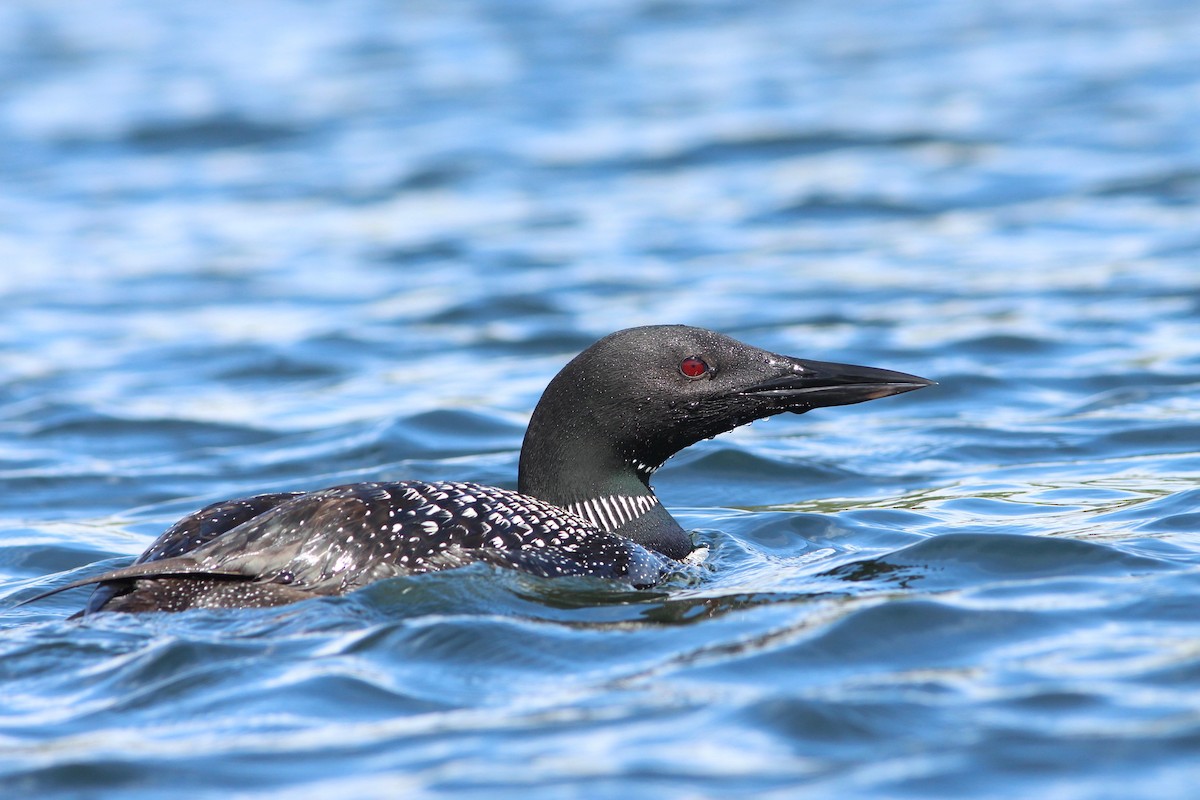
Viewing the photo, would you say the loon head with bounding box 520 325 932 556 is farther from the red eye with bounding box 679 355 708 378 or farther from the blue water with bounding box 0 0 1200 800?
the blue water with bounding box 0 0 1200 800

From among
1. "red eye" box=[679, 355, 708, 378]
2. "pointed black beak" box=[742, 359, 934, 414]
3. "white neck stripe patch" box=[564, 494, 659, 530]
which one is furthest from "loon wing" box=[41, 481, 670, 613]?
"pointed black beak" box=[742, 359, 934, 414]

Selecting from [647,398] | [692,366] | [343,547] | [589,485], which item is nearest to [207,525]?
[343,547]

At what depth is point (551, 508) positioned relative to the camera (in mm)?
5629

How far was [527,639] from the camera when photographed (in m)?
4.65

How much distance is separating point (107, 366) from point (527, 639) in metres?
5.99

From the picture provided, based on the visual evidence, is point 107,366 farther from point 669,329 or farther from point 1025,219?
point 1025,219

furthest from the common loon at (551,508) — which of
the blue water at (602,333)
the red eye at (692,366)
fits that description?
the blue water at (602,333)

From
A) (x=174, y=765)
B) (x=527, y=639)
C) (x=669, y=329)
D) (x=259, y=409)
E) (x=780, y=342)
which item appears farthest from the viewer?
(x=780, y=342)

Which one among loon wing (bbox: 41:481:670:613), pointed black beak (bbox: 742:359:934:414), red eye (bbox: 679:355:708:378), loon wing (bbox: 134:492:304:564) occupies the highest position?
red eye (bbox: 679:355:708:378)

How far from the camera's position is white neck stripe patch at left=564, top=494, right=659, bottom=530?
5891mm

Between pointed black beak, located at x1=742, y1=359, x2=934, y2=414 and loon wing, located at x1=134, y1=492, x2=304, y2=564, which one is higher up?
pointed black beak, located at x1=742, y1=359, x2=934, y2=414

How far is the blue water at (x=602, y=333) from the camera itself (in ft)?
13.1

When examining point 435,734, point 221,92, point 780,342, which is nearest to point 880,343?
point 780,342

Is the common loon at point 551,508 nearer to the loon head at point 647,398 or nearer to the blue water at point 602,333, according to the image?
the loon head at point 647,398
